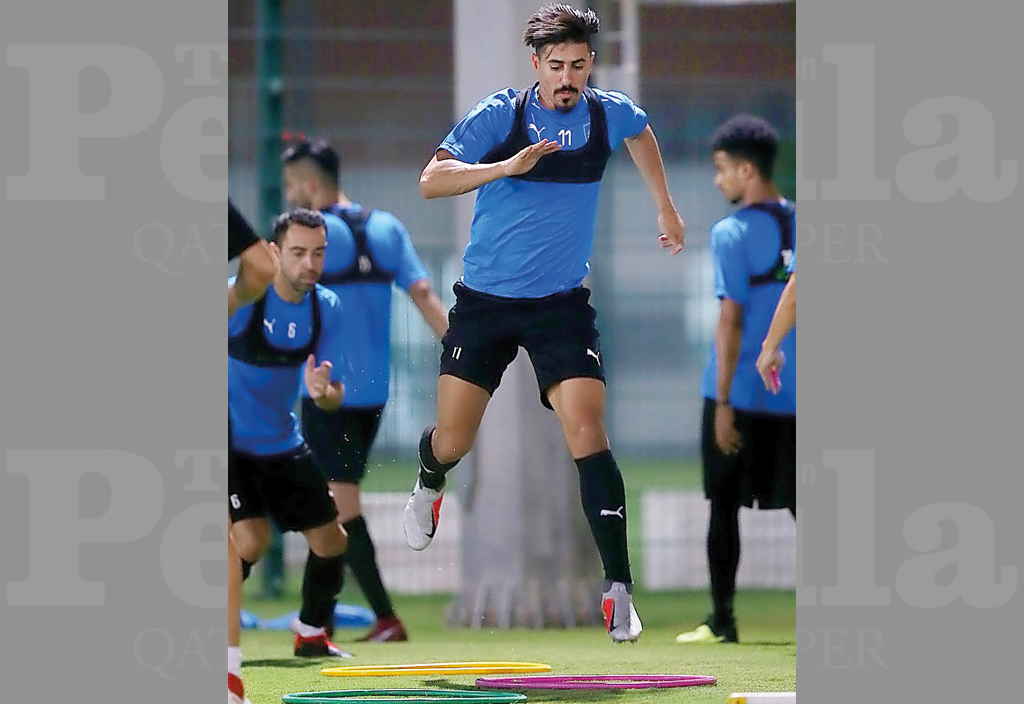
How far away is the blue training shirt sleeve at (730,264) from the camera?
25.3 ft

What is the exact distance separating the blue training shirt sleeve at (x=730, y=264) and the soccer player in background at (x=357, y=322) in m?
1.34

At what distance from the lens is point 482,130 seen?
5.86 metres

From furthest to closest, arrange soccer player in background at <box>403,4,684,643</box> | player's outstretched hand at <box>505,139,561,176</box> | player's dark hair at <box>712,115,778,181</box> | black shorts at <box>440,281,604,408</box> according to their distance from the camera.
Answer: player's dark hair at <box>712,115,778,181</box> → black shorts at <box>440,281,604,408</box> → soccer player in background at <box>403,4,684,643</box> → player's outstretched hand at <box>505,139,561,176</box>

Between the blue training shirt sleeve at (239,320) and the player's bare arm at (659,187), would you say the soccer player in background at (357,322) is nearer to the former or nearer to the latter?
the blue training shirt sleeve at (239,320)

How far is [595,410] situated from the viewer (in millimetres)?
5887

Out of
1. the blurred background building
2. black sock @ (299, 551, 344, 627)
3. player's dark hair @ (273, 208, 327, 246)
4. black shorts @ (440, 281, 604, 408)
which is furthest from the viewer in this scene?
the blurred background building

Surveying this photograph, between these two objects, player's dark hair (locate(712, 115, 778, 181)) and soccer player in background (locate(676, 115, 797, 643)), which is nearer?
soccer player in background (locate(676, 115, 797, 643))

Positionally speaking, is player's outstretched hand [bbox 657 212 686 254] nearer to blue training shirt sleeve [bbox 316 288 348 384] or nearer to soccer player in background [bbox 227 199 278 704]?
blue training shirt sleeve [bbox 316 288 348 384]

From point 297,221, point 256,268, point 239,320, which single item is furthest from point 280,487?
point 256,268

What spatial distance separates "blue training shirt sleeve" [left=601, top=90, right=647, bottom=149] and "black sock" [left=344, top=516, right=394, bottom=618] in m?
2.72

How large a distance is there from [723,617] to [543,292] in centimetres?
238

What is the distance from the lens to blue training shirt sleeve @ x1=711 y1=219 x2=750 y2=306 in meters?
7.71

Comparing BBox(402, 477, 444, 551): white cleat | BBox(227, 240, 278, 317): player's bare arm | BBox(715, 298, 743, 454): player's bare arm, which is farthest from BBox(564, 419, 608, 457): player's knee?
BBox(715, 298, 743, 454): player's bare arm

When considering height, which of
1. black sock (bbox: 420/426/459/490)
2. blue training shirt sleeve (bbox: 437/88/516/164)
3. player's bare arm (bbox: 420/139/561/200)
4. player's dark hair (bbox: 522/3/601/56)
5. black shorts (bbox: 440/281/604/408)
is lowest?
black sock (bbox: 420/426/459/490)
